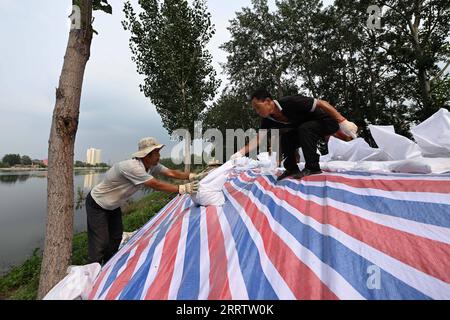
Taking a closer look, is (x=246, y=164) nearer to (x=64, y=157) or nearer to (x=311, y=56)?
(x=64, y=157)

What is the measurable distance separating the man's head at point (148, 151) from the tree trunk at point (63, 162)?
737 mm

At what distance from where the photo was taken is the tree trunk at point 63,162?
8.08ft

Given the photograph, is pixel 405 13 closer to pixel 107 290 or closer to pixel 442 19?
pixel 442 19

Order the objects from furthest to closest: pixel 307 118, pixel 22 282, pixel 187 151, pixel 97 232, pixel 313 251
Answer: pixel 187 151, pixel 22 282, pixel 307 118, pixel 97 232, pixel 313 251

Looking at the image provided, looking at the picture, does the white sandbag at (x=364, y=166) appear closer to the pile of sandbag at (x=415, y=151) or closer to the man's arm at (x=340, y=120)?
the pile of sandbag at (x=415, y=151)

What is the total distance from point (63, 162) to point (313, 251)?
2437mm

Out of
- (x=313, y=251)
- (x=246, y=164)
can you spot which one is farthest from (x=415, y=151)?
(x=246, y=164)

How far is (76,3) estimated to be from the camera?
2.58 m

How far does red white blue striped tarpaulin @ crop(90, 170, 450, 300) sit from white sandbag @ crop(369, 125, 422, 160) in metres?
0.73

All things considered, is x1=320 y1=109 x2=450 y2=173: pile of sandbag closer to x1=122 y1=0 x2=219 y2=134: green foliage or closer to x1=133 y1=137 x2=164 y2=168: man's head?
x1=133 y1=137 x2=164 y2=168: man's head

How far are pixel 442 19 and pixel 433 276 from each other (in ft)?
52.0

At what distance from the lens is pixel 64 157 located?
2.55 m

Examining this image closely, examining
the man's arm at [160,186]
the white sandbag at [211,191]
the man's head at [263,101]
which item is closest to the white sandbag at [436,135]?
the man's head at [263,101]
